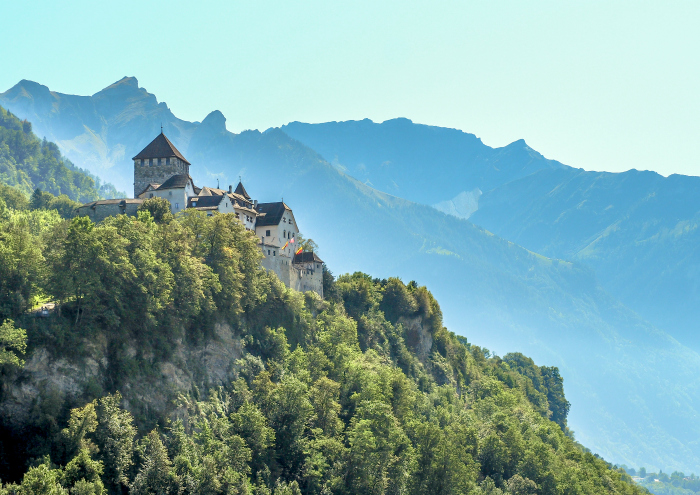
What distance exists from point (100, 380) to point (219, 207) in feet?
122

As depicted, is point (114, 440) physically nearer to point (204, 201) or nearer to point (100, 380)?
point (100, 380)

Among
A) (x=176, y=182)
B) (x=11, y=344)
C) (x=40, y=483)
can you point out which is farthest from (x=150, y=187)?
(x=40, y=483)

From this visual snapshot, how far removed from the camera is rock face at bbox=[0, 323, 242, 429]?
5509 cm

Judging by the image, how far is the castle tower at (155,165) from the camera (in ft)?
332

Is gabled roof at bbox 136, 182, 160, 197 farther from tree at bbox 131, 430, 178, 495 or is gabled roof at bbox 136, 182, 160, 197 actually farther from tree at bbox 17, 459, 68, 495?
tree at bbox 17, 459, 68, 495

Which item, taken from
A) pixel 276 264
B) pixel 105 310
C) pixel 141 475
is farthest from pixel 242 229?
pixel 141 475

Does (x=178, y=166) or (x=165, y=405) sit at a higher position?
(x=178, y=166)

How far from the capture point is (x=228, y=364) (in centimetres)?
7631

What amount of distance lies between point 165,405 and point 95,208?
3647 centimetres

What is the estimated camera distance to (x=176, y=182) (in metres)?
95.5

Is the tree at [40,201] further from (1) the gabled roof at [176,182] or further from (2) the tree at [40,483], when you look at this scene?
(2) the tree at [40,483]

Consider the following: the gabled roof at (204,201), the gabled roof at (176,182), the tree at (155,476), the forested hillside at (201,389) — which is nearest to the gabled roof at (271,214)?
the gabled roof at (204,201)

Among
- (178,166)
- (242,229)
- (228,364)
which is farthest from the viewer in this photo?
(178,166)

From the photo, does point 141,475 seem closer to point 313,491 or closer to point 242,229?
point 313,491
